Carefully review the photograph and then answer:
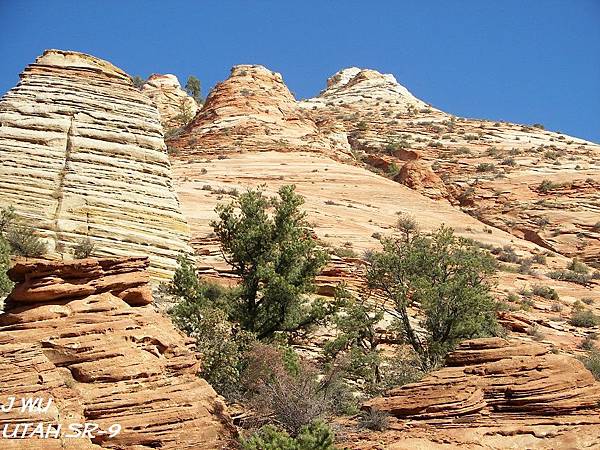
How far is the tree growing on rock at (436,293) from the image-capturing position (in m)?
16.9

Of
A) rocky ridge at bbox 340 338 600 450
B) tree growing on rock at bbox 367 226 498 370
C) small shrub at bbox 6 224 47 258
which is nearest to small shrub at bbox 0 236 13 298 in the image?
small shrub at bbox 6 224 47 258

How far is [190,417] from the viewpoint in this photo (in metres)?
10.0

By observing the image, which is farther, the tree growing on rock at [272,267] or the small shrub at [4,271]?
the tree growing on rock at [272,267]

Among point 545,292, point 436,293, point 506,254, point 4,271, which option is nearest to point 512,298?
point 545,292

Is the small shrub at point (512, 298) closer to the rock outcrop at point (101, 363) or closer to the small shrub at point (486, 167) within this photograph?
the rock outcrop at point (101, 363)

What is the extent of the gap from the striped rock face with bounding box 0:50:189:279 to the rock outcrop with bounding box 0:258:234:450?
5304 mm

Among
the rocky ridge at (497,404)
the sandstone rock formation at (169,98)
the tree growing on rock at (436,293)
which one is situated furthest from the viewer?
the sandstone rock formation at (169,98)

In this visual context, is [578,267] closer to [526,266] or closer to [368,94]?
[526,266]

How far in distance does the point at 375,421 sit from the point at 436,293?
7.12 m

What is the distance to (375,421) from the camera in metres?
10.7

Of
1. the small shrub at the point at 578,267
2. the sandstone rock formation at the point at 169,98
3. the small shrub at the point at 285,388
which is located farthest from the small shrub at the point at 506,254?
the sandstone rock formation at the point at 169,98

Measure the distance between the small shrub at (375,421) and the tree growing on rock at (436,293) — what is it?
462cm

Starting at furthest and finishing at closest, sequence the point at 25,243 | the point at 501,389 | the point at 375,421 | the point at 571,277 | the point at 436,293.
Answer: the point at 571,277, the point at 436,293, the point at 25,243, the point at 501,389, the point at 375,421

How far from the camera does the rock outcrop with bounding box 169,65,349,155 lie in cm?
4472
